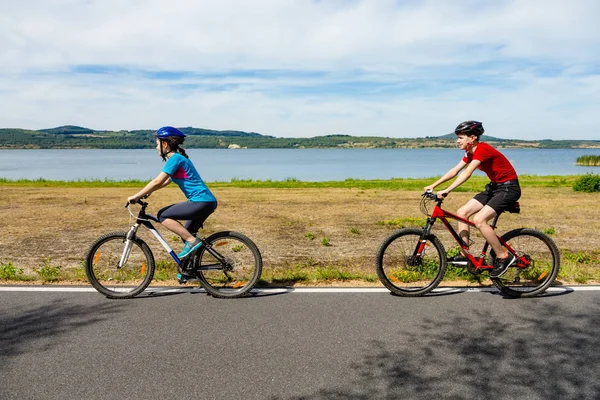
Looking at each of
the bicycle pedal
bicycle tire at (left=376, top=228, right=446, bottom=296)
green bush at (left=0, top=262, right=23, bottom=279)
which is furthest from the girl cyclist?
green bush at (left=0, top=262, right=23, bottom=279)

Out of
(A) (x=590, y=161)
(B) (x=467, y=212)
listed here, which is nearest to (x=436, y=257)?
(B) (x=467, y=212)

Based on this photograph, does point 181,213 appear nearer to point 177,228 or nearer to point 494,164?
point 177,228

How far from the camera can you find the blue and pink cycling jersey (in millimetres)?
5770

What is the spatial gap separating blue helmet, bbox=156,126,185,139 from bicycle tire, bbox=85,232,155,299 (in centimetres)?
131

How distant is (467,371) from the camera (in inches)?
153

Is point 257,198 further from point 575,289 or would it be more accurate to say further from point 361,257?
point 575,289

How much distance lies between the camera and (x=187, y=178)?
233 inches

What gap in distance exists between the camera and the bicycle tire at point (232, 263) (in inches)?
237

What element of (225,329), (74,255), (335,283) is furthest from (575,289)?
(74,255)

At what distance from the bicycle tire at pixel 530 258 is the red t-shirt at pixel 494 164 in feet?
2.23

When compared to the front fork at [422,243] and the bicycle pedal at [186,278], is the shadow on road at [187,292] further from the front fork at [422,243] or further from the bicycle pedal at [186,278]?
the front fork at [422,243]

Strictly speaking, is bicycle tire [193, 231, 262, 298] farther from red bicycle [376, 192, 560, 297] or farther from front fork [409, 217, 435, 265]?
front fork [409, 217, 435, 265]

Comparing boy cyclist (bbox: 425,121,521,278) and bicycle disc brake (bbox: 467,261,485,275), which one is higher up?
boy cyclist (bbox: 425,121,521,278)

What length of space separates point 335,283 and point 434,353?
2502 millimetres
